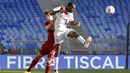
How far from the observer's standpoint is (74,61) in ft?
71.4

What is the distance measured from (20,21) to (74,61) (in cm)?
803

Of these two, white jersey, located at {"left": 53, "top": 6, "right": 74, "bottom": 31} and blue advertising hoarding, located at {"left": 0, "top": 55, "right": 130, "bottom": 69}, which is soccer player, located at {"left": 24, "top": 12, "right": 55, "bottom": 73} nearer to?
white jersey, located at {"left": 53, "top": 6, "right": 74, "bottom": 31}

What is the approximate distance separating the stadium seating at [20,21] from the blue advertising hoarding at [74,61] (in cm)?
384

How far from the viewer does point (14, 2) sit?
30344mm

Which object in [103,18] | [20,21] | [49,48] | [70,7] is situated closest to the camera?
[70,7]

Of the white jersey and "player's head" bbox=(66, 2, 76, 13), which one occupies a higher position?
"player's head" bbox=(66, 2, 76, 13)

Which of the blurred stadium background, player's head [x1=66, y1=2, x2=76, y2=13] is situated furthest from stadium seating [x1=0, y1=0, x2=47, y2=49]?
player's head [x1=66, y1=2, x2=76, y2=13]

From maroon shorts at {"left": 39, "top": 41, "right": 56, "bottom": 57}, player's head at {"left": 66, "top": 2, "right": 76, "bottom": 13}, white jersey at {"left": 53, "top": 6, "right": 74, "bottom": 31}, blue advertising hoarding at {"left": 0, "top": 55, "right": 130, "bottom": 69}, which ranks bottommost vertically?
blue advertising hoarding at {"left": 0, "top": 55, "right": 130, "bottom": 69}

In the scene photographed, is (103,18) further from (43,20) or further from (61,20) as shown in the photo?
(61,20)

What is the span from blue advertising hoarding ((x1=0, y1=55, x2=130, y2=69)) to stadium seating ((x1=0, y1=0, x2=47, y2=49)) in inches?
151

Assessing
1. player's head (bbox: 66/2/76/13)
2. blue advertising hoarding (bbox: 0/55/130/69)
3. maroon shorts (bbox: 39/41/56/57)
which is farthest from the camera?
blue advertising hoarding (bbox: 0/55/130/69)

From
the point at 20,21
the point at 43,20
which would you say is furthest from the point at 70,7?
the point at 43,20

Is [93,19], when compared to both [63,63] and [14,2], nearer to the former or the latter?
[14,2]

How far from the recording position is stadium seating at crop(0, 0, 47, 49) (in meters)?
26.8
